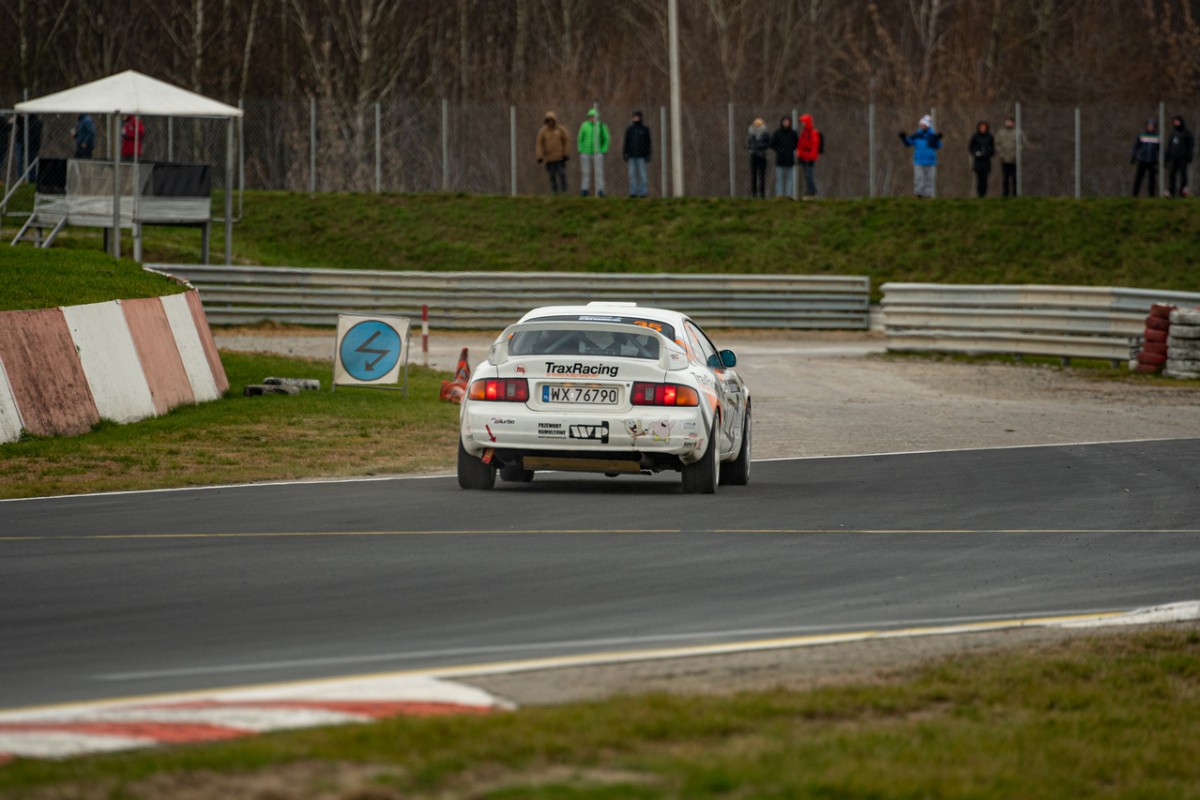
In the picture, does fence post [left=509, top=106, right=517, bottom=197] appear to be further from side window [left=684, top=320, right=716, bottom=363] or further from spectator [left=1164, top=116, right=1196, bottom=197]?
side window [left=684, top=320, right=716, bottom=363]

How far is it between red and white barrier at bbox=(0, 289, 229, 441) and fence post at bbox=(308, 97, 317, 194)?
24.3 metres

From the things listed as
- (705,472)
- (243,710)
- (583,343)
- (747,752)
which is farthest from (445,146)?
(747,752)

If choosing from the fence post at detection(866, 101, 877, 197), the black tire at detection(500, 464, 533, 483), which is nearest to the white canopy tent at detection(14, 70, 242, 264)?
the fence post at detection(866, 101, 877, 197)

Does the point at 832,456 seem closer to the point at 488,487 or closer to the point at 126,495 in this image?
the point at 488,487

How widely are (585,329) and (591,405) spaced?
2.47 ft

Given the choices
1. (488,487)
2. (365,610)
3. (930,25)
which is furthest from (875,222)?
(365,610)

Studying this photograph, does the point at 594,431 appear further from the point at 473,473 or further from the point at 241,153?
the point at 241,153

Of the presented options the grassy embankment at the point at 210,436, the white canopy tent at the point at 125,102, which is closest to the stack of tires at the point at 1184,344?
the grassy embankment at the point at 210,436

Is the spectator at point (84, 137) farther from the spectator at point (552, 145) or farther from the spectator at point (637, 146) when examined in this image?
the spectator at point (637, 146)

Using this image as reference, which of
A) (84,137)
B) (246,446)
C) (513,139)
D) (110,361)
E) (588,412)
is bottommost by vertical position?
(246,446)

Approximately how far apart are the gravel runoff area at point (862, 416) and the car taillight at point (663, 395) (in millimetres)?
4210

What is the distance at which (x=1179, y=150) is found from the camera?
42469 millimetres

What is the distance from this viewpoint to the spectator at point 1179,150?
4200cm

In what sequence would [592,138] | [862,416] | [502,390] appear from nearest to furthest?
[502,390] → [862,416] → [592,138]
